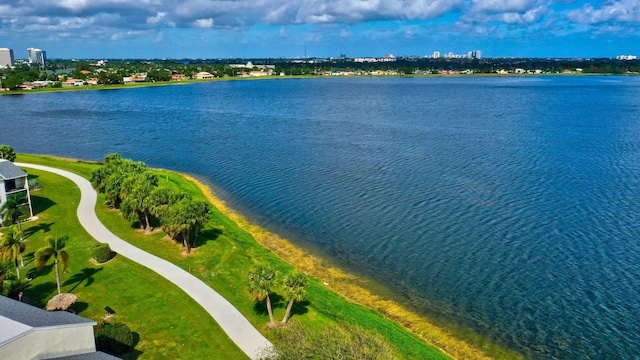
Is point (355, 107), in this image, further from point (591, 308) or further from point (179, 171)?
point (591, 308)

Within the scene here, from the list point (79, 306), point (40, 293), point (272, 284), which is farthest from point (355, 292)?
point (40, 293)

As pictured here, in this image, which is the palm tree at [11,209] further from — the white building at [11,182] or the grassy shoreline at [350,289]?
the grassy shoreline at [350,289]

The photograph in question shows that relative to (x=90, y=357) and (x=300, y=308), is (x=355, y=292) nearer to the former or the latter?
(x=300, y=308)

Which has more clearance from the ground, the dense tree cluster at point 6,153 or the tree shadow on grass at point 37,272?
the dense tree cluster at point 6,153

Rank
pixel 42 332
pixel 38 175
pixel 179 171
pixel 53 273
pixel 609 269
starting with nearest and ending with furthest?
1. pixel 42 332
2. pixel 53 273
3. pixel 609 269
4. pixel 38 175
5. pixel 179 171

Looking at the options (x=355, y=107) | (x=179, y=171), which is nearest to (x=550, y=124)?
(x=355, y=107)

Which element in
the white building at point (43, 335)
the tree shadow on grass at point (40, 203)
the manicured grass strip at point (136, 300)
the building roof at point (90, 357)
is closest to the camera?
the white building at point (43, 335)

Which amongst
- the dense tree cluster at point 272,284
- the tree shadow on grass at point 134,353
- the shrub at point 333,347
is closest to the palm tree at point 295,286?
the dense tree cluster at point 272,284
